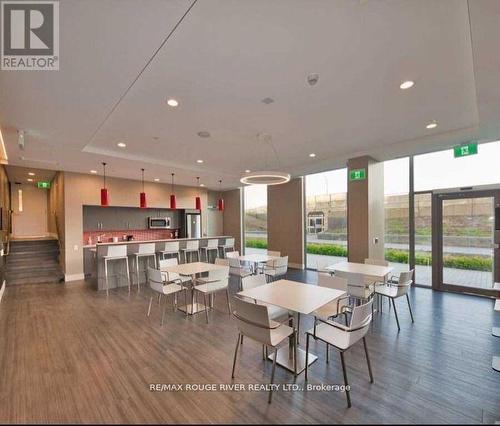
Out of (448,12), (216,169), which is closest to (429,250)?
(448,12)

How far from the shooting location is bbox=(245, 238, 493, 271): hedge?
4738 mm

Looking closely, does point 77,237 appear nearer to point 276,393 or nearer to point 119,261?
point 119,261

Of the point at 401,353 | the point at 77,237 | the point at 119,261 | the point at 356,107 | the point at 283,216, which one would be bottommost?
the point at 401,353

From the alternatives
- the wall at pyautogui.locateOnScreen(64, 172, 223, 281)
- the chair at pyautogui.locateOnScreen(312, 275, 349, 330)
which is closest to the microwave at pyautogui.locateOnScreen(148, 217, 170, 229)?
the wall at pyautogui.locateOnScreen(64, 172, 223, 281)

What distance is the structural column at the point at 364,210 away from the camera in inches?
210

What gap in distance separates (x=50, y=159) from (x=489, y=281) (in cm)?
962

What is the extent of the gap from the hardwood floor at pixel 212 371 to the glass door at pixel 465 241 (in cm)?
98

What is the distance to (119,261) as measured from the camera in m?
5.79

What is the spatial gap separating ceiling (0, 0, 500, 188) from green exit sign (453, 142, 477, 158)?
220 mm

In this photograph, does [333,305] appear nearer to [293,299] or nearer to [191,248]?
[293,299]

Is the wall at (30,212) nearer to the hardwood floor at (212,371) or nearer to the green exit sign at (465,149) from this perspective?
the hardwood floor at (212,371)

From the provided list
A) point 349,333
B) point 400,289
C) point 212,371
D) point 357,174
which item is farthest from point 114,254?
point 357,174

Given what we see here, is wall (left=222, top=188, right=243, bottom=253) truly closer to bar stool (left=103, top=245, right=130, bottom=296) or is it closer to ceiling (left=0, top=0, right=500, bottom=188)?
bar stool (left=103, top=245, right=130, bottom=296)
